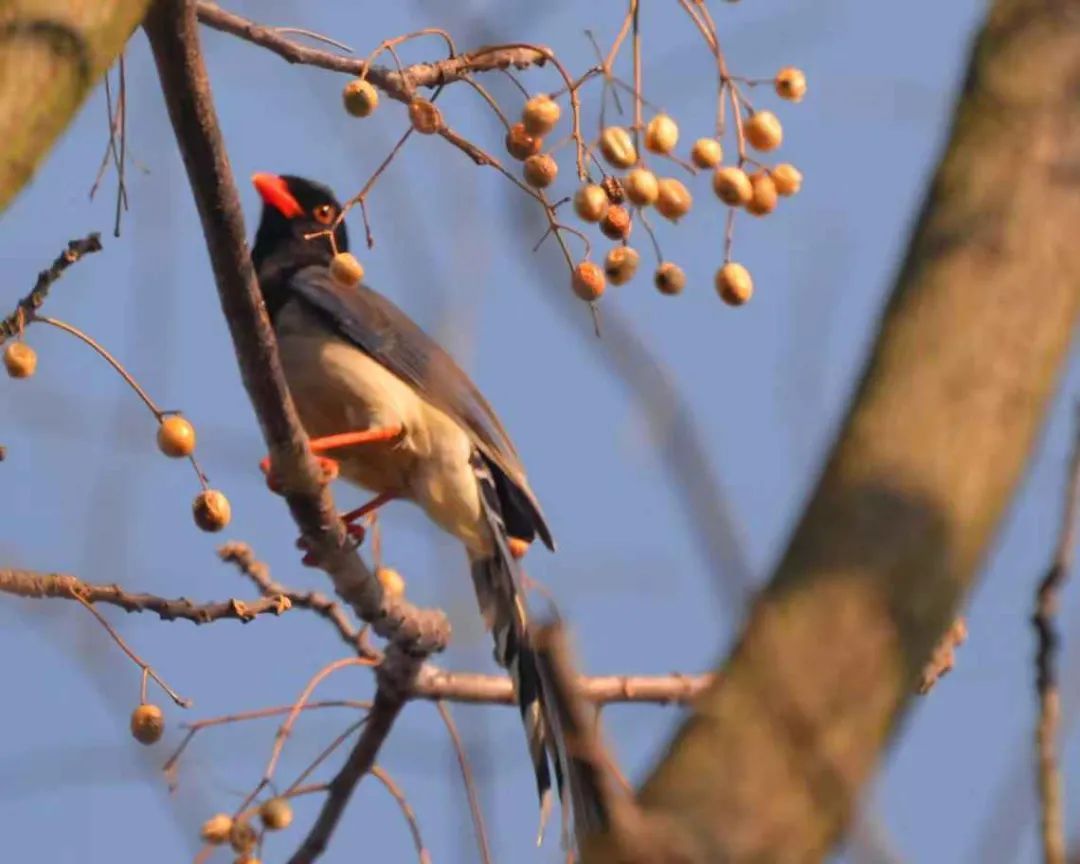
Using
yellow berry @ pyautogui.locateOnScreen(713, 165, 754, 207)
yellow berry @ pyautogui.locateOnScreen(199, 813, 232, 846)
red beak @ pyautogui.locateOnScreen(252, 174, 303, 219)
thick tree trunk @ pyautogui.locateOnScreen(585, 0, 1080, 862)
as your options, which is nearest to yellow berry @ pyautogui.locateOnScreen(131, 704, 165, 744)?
yellow berry @ pyautogui.locateOnScreen(199, 813, 232, 846)

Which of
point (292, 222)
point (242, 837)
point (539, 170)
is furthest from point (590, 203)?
point (292, 222)

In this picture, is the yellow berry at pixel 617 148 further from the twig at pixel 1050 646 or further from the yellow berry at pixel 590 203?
the twig at pixel 1050 646

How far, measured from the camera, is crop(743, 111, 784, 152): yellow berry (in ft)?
10.8

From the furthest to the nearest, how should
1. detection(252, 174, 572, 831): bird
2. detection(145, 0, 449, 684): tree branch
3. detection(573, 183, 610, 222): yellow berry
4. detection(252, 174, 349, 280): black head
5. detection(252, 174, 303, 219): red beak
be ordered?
detection(252, 174, 303, 219): red beak
detection(252, 174, 349, 280): black head
detection(252, 174, 572, 831): bird
detection(573, 183, 610, 222): yellow berry
detection(145, 0, 449, 684): tree branch

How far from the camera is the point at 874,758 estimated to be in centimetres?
151

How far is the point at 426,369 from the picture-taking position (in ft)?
16.6

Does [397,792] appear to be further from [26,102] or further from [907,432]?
[907,432]

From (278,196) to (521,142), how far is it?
308 centimetres

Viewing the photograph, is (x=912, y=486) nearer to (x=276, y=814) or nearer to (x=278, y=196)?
(x=276, y=814)

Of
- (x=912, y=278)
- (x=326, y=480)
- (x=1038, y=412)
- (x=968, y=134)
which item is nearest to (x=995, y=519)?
(x=1038, y=412)

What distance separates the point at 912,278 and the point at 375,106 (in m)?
1.75

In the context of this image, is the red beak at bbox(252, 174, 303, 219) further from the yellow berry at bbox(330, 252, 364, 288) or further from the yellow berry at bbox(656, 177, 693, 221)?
the yellow berry at bbox(656, 177, 693, 221)

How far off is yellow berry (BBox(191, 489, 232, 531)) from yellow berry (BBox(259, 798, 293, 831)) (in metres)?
0.61

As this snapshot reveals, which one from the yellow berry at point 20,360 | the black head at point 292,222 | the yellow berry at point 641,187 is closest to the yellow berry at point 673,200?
the yellow berry at point 641,187
